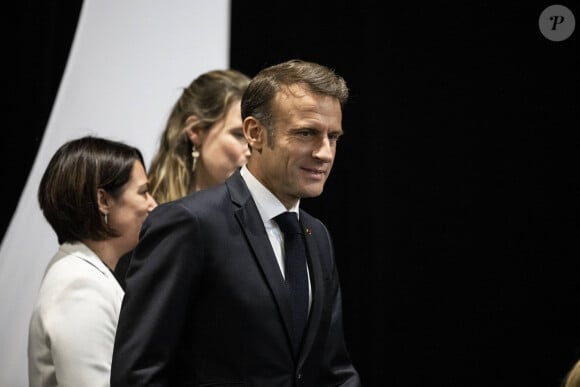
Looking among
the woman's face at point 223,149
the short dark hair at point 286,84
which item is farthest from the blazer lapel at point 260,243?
the woman's face at point 223,149

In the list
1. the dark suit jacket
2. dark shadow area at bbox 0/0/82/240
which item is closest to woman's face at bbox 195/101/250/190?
dark shadow area at bbox 0/0/82/240

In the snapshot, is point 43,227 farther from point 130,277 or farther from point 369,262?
point 130,277

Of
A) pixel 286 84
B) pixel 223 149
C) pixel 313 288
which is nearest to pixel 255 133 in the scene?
pixel 286 84

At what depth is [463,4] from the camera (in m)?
3.43

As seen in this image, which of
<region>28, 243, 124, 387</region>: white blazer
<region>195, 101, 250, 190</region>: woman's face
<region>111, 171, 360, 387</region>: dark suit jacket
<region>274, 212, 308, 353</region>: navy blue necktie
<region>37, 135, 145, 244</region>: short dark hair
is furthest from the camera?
<region>195, 101, 250, 190</region>: woman's face

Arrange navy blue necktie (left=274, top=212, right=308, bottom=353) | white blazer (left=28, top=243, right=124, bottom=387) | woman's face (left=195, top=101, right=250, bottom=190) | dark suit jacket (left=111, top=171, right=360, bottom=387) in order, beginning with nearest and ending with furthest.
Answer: dark suit jacket (left=111, top=171, right=360, bottom=387) → navy blue necktie (left=274, top=212, right=308, bottom=353) → white blazer (left=28, top=243, right=124, bottom=387) → woman's face (left=195, top=101, right=250, bottom=190)

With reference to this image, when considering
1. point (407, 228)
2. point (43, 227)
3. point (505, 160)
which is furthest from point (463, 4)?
point (43, 227)

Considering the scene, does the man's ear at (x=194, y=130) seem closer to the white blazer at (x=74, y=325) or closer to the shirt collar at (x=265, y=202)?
the white blazer at (x=74, y=325)

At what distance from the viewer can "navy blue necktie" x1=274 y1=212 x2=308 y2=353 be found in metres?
2.12

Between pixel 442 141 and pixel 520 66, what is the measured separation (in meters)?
0.39

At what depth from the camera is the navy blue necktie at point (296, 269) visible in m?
2.12

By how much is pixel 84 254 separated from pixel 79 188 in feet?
0.60

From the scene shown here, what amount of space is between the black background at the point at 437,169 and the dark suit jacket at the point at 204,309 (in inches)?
53.8

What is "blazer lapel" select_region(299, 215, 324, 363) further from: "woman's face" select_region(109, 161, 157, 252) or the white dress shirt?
"woman's face" select_region(109, 161, 157, 252)
